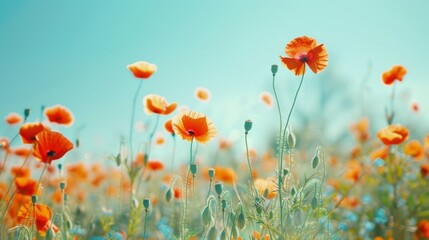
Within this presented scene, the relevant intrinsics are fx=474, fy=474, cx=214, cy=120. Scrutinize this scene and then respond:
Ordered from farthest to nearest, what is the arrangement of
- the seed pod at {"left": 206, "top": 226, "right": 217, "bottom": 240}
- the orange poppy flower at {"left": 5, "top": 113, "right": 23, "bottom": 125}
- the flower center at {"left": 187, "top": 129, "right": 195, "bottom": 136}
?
1. the orange poppy flower at {"left": 5, "top": 113, "right": 23, "bottom": 125}
2. the flower center at {"left": 187, "top": 129, "right": 195, "bottom": 136}
3. the seed pod at {"left": 206, "top": 226, "right": 217, "bottom": 240}

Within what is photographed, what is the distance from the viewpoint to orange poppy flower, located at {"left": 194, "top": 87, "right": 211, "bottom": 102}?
130 inches

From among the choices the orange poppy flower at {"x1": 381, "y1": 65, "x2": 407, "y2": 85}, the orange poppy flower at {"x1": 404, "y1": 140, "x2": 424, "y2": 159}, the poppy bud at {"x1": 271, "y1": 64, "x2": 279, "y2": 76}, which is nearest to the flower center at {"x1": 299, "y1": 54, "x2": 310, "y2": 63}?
the poppy bud at {"x1": 271, "y1": 64, "x2": 279, "y2": 76}

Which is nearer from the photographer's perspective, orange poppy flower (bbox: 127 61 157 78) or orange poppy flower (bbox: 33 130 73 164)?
orange poppy flower (bbox: 33 130 73 164)

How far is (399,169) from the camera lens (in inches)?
126

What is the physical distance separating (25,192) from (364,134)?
378cm

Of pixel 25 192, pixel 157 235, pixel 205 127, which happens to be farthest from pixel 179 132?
pixel 157 235

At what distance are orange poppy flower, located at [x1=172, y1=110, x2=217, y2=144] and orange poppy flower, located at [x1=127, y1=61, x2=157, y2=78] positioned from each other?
604 millimetres

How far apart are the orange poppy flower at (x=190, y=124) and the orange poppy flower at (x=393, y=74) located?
4.55ft

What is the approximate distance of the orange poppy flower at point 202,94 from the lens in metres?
3.31

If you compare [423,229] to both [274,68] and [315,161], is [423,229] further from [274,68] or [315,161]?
[274,68]

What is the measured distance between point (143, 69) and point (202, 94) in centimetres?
94

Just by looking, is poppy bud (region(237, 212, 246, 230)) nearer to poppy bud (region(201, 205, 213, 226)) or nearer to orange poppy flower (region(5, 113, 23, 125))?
poppy bud (region(201, 205, 213, 226))

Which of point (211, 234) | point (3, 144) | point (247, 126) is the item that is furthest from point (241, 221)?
point (3, 144)

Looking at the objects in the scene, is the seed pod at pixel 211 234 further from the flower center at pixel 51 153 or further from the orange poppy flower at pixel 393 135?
the orange poppy flower at pixel 393 135
